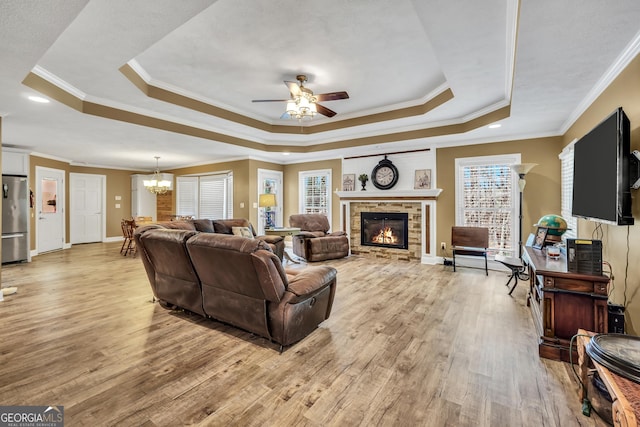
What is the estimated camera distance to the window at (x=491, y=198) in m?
5.29

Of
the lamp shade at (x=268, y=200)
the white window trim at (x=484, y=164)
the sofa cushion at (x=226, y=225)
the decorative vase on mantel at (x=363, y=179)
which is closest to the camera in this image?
the white window trim at (x=484, y=164)

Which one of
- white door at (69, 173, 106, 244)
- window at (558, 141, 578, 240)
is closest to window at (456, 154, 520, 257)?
window at (558, 141, 578, 240)

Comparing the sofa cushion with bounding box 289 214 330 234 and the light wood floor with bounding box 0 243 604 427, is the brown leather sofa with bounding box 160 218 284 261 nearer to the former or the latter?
the sofa cushion with bounding box 289 214 330 234

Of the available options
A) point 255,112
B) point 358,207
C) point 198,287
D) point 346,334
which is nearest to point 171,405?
point 198,287

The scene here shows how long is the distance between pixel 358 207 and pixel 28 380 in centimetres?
601

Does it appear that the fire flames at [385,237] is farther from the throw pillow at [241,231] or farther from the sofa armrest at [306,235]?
the throw pillow at [241,231]

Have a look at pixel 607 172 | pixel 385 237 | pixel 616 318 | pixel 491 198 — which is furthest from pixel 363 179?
pixel 616 318

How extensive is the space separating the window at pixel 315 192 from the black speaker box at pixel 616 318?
18.7 feet

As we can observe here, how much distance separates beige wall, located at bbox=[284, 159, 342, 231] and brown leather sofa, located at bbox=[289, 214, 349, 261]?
46 centimetres

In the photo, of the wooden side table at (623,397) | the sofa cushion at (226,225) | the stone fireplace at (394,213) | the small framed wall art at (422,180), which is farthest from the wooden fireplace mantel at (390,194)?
the wooden side table at (623,397)

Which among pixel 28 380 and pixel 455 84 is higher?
pixel 455 84

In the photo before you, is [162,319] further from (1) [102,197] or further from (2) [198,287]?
(1) [102,197]

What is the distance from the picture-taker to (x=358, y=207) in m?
7.04

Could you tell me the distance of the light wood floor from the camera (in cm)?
173
